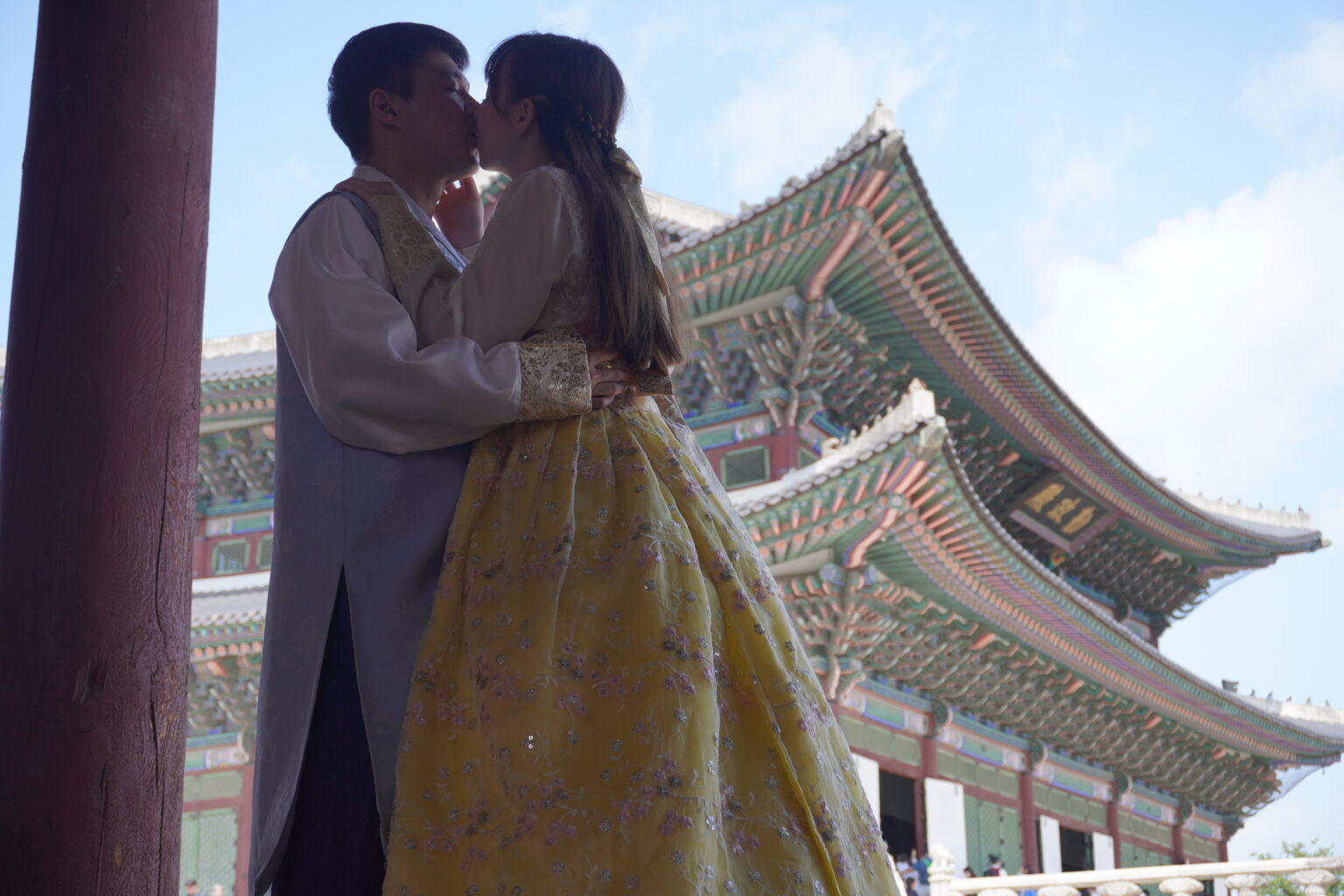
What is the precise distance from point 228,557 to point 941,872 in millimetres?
7644

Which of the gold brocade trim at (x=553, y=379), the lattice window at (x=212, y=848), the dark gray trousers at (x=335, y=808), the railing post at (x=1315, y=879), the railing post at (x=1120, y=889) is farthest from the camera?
the lattice window at (x=212, y=848)

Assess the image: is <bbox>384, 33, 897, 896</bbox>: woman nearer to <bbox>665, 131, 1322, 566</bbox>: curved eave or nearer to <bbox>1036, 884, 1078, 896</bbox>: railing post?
<bbox>1036, 884, 1078, 896</bbox>: railing post

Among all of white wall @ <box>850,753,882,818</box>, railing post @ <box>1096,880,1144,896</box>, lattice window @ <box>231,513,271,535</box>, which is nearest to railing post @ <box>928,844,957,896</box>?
railing post @ <box>1096,880,1144,896</box>

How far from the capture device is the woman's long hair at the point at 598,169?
6.27ft

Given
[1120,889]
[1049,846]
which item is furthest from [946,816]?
[1120,889]

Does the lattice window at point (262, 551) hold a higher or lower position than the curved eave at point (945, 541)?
higher

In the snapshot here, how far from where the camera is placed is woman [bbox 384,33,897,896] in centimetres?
157

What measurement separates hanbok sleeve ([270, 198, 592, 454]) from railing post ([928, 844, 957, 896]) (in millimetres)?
6770

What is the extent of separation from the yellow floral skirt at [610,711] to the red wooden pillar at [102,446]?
1.39 ft

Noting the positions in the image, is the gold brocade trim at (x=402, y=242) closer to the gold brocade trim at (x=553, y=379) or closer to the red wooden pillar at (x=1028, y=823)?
the gold brocade trim at (x=553, y=379)

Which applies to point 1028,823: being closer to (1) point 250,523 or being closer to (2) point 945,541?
(2) point 945,541

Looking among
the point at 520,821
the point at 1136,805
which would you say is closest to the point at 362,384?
the point at 520,821

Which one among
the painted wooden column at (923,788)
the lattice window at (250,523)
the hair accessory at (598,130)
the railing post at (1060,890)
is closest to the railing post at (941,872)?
the railing post at (1060,890)

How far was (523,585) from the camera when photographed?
5.57 feet
